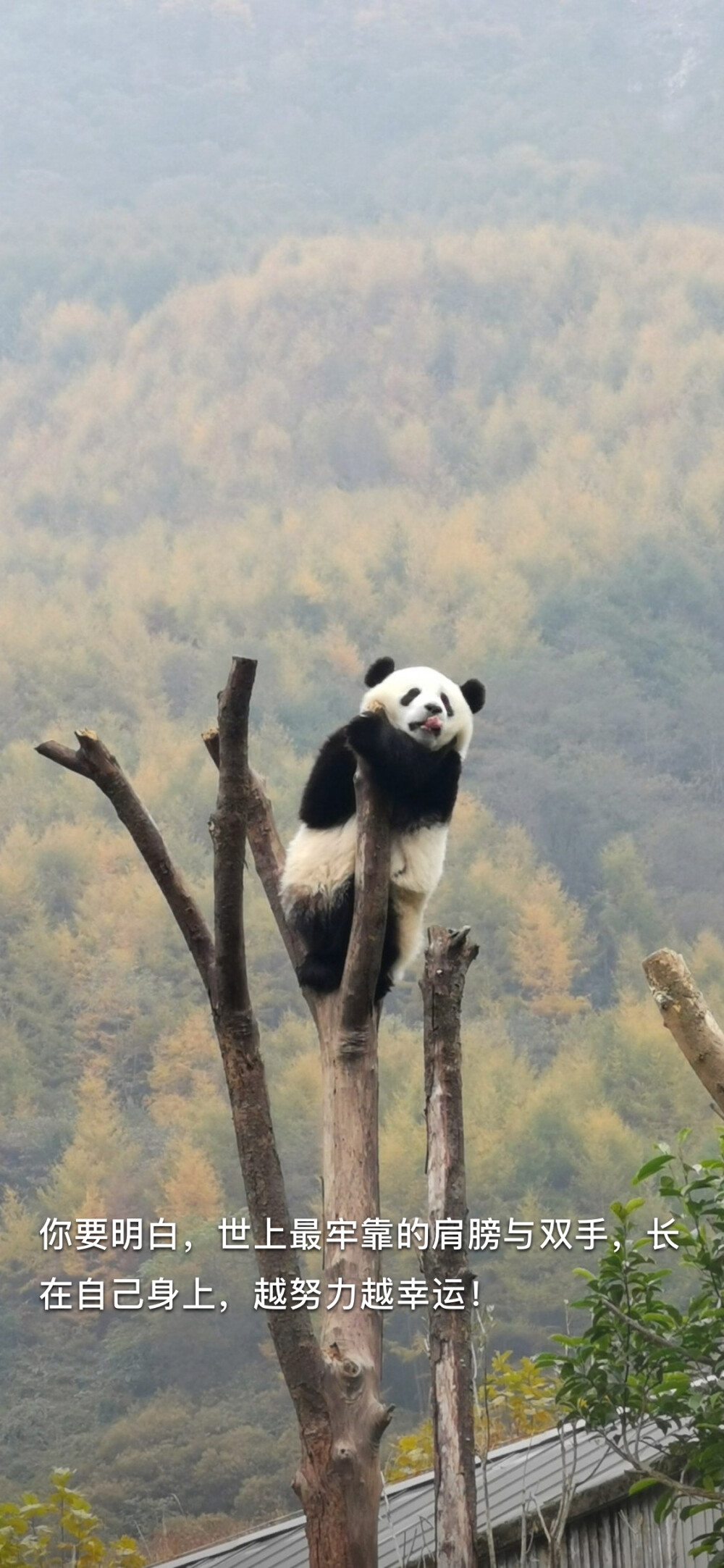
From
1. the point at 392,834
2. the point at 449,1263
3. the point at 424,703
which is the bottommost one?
the point at 449,1263

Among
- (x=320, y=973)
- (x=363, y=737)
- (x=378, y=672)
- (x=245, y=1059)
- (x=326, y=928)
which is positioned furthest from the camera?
(x=378, y=672)

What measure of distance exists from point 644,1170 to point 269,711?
13685mm

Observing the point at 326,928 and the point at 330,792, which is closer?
the point at 326,928

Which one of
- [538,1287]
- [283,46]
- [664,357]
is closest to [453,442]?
[664,357]

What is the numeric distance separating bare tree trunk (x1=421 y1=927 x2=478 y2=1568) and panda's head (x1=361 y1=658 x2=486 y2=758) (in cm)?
64

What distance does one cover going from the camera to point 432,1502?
477 cm

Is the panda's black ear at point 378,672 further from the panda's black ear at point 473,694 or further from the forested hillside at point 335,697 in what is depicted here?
the forested hillside at point 335,697

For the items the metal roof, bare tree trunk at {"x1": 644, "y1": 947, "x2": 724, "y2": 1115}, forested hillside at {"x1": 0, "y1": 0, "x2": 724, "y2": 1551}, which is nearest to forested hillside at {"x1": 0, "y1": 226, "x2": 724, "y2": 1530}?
forested hillside at {"x1": 0, "y1": 0, "x2": 724, "y2": 1551}

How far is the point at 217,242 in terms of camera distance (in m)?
21.8

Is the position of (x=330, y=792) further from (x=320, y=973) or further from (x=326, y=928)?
(x=320, y=973)

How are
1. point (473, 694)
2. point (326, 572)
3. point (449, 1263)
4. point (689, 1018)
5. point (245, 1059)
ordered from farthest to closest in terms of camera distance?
point (326, 572) < point (473, 694) < point (449, 1263) < point (245, 1059) < point (689, 1018)

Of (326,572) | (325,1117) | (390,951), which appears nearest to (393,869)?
(390,951)

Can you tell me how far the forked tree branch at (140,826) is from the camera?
3414 mm

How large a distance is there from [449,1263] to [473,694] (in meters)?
1.85
